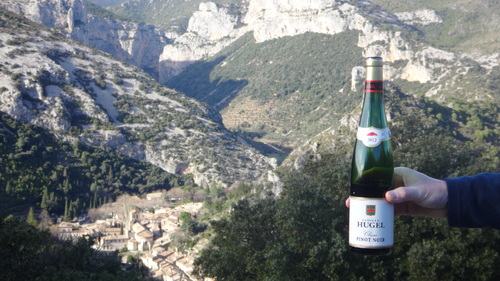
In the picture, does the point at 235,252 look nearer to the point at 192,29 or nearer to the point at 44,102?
the point at 44,102

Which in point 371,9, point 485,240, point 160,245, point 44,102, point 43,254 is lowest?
point 160,245

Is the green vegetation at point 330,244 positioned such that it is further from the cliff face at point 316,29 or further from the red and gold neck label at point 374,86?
the cliff face at point 316,29

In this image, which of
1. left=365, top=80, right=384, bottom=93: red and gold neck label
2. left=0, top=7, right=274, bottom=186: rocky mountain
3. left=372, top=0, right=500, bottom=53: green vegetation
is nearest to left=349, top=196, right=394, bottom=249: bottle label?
left=365, top=80, right=384, bottom=93: red and gold neck label

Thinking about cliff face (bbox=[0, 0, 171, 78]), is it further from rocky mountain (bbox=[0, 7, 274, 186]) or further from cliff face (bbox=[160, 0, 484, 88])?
rocky mountain (bbox=[0, 7, 274, 186])

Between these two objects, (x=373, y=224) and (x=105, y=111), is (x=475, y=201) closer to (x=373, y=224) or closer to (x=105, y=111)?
(x=373, y=224)

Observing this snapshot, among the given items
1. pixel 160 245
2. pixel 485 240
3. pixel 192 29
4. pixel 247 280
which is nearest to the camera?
pixel 485 240

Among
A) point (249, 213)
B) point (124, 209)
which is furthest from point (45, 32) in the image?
point (249, 213)

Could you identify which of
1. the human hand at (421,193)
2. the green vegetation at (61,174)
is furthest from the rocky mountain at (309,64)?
the human hand at (421,193)

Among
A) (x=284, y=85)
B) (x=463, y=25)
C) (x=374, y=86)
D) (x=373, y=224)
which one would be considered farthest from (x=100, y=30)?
(x=373, y=224)
